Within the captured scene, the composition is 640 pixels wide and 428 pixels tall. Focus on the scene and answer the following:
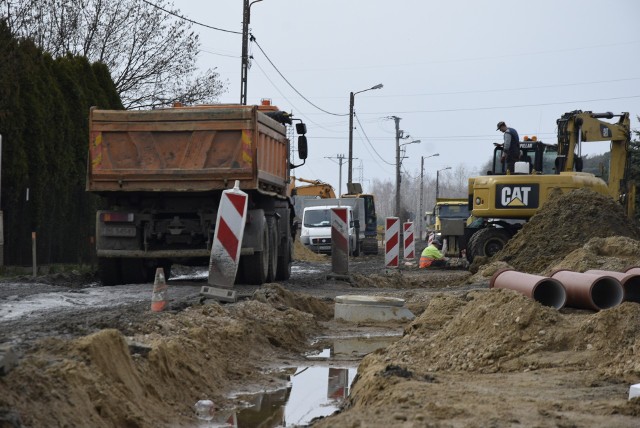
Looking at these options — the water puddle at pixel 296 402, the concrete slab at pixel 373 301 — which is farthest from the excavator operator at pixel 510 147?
the water puddle at pixel 296 402

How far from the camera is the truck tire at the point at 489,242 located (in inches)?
930

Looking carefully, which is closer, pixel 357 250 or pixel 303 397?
pixel 303 397

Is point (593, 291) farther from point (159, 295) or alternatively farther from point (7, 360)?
point (7, 360)

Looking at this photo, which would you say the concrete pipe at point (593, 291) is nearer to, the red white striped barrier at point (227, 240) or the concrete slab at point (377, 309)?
the concrete slab at point (377, 309)

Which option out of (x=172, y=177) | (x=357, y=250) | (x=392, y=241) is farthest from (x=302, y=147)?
(x=357, y=250)

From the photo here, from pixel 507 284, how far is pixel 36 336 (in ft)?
19.1

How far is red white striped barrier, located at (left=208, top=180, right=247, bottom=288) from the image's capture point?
13039 millimetres

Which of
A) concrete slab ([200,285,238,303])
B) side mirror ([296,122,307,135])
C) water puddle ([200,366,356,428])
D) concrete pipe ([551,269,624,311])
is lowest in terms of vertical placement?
water puddle ([200,366,356,428])

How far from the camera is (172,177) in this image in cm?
1620

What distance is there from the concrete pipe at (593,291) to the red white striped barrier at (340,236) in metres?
9.07

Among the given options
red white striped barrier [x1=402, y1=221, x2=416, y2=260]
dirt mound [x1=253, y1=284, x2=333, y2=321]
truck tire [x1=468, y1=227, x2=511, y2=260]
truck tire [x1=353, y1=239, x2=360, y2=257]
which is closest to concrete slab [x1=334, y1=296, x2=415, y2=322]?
dirt mound [x1=253, y1=284, x2=333, y2=321]

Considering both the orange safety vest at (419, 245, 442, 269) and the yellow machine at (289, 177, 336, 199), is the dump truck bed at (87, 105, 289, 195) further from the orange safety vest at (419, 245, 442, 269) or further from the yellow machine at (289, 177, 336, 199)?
the yellow machine at (289, 177, 336, 199)

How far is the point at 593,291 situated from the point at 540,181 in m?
12.0

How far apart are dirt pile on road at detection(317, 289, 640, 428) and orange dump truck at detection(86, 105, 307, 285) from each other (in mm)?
6097
